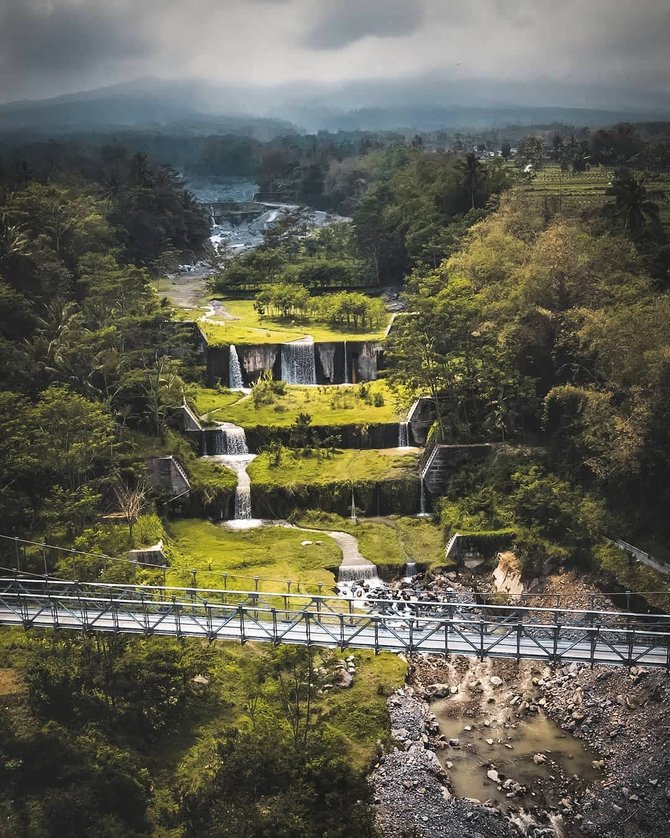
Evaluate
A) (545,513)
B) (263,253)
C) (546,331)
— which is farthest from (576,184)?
(545,513)

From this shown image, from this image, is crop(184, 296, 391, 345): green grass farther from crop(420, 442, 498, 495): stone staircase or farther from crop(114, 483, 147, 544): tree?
crop(114, 483, 147, 544): tree

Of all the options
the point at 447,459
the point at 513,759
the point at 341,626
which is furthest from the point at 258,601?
the point at 447,459

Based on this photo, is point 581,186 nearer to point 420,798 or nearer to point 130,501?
point 130,501

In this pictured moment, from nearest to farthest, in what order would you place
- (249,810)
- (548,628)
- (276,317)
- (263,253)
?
(249,810) < (548,628) < (276,317) < (263,253)

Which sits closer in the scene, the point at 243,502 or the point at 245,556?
the point at 245,556

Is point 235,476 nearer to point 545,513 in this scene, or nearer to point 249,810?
point 545,513

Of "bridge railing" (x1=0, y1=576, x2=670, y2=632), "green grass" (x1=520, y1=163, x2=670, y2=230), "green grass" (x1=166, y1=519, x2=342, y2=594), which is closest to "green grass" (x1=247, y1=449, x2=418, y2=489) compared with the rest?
"green grass" (x1=166, y1=519, x2=342, y2=594)
